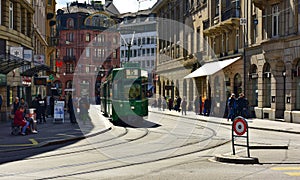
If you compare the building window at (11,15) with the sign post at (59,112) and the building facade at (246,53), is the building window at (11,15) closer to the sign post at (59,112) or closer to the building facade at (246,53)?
the sign post at (59,112)

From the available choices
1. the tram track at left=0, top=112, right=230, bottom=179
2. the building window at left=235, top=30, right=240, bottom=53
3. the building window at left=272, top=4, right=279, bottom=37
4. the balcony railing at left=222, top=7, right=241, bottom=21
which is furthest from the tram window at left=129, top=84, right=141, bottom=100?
the balcony railing at left=222, top=7, right=241, bottom=21

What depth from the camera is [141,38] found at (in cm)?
11119

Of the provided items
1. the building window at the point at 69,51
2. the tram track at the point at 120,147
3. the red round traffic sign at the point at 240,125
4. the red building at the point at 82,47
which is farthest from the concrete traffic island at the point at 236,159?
the building window at the point at 69,51

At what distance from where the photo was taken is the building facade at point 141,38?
108 m

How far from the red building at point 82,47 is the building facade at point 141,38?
4845 mm

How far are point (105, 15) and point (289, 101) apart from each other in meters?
81.9

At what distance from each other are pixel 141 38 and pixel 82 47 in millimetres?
15278

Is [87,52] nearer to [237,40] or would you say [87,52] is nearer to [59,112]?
[237,40]

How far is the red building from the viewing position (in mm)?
99062

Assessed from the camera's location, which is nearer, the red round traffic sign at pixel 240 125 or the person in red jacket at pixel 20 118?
the red round traffic sign at pixel 240 125

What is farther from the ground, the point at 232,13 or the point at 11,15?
the point at 232,13

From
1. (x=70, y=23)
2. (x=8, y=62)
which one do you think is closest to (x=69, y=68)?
(x=70, y=23)

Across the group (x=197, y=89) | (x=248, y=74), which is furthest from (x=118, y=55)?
(x=248, y=74)

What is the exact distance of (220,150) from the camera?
52.1ft
